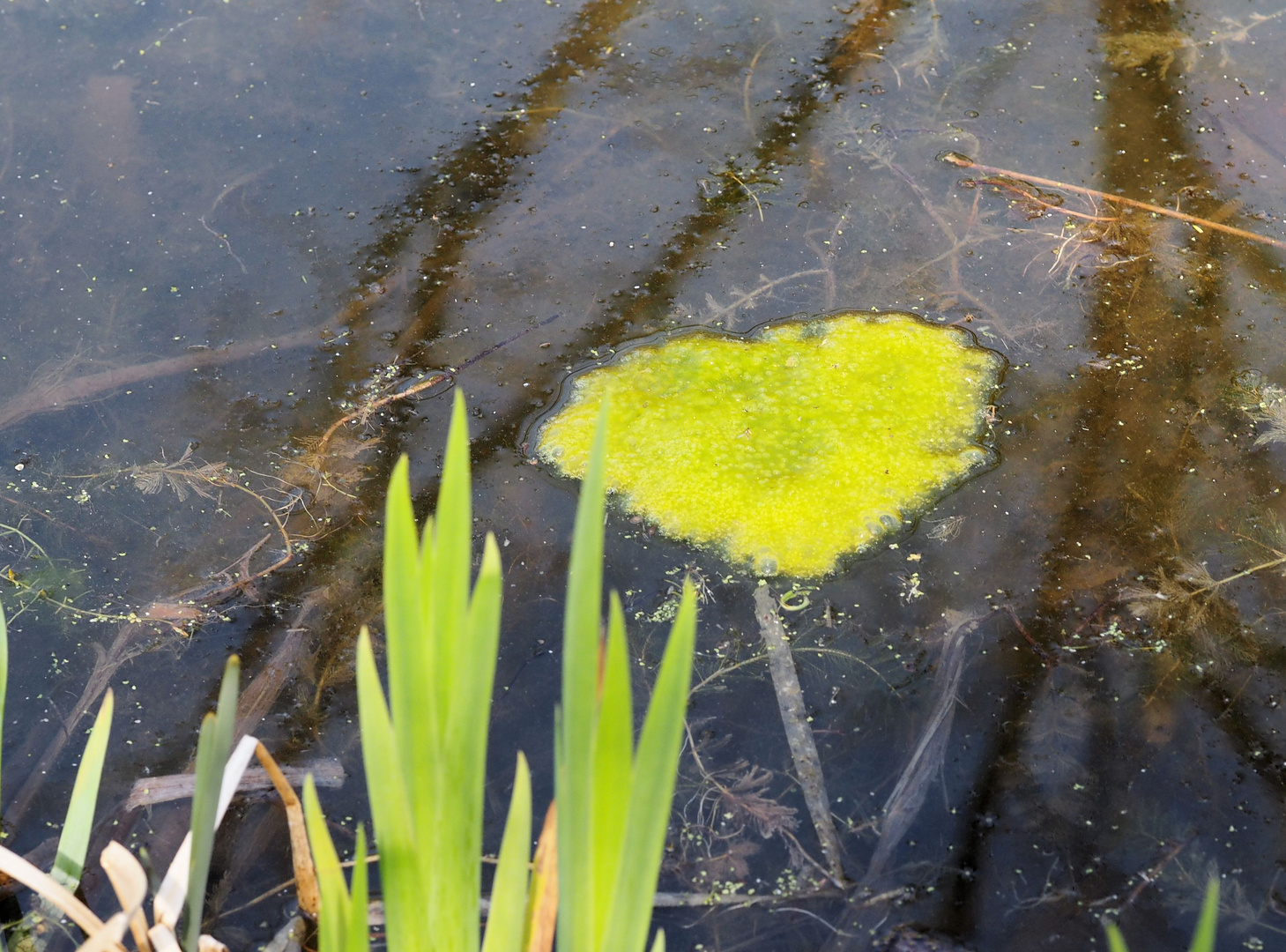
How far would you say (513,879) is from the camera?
0.93 meters

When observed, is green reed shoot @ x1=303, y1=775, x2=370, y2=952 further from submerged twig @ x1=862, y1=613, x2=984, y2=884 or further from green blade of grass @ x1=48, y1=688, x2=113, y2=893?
submerged twig @ x1=862, y1=613, x2=984, y2=884

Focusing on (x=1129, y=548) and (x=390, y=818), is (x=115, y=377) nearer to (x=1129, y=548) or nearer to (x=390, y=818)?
(x=390, y=818)

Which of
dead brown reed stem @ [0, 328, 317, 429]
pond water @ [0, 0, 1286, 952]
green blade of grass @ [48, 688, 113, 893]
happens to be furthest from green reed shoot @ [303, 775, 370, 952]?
dead brown reed stem @ [0, 328, 317, 429]

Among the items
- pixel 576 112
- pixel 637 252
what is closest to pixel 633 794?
pixel 637 252

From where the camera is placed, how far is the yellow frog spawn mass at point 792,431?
1.85 m

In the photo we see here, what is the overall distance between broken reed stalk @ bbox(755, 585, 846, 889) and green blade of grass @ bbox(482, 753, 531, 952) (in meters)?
0.60

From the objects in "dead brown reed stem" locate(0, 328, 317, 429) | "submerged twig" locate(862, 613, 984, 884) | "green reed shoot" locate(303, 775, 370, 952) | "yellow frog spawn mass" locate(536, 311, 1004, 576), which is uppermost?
"green reed shoot" locate(303, 775, 370, 952)

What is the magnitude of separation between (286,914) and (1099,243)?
77.6 inches

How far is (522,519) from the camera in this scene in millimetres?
1867

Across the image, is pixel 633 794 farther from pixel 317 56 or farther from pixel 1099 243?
pixel 317 56

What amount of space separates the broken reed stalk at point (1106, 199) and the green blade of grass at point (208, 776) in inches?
81.0

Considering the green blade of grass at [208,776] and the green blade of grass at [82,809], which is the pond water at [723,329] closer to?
the green blade of grass at [82,809]

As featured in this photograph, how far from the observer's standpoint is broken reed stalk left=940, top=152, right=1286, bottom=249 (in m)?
2.26

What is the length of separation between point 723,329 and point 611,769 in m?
1.47
